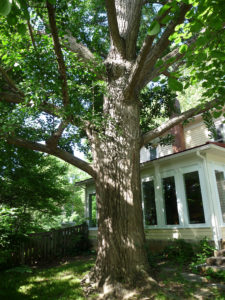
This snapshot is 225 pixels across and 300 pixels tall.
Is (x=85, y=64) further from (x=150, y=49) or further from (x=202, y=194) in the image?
(x=202, y=194)

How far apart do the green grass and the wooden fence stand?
1.40 meters

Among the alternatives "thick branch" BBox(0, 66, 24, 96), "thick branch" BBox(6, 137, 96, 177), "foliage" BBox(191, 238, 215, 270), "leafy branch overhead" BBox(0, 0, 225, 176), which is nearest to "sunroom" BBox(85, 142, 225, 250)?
"foliage" BBox(191, 238, 215, 270)

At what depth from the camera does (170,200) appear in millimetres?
9062

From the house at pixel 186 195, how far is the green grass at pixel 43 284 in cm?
355

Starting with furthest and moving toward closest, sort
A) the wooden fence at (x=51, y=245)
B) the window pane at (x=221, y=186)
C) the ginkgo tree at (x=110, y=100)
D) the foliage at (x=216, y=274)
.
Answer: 1. the wooden fence at (x=51, y=245)
2. the window pane at (x=221, y=186)
3. the foliage at (x=216, y=274)
4. the ginkgo tree at (x=110, y=100)

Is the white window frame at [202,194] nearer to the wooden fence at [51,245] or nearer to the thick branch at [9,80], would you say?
the wooden fence at [51,245]

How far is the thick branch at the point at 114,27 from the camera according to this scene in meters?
4.73

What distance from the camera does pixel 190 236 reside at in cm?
791

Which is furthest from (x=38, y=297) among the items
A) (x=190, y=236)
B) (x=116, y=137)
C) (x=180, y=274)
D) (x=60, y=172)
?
(x=60, y=172)

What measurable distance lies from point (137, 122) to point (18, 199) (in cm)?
549

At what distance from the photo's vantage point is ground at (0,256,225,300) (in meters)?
4.40

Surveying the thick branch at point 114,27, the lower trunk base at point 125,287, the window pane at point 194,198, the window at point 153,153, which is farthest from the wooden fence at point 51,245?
the window at point 153,153

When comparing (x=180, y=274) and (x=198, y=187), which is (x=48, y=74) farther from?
(x=198, y=187)

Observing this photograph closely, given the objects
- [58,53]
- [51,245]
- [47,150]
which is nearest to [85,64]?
[58,53]
